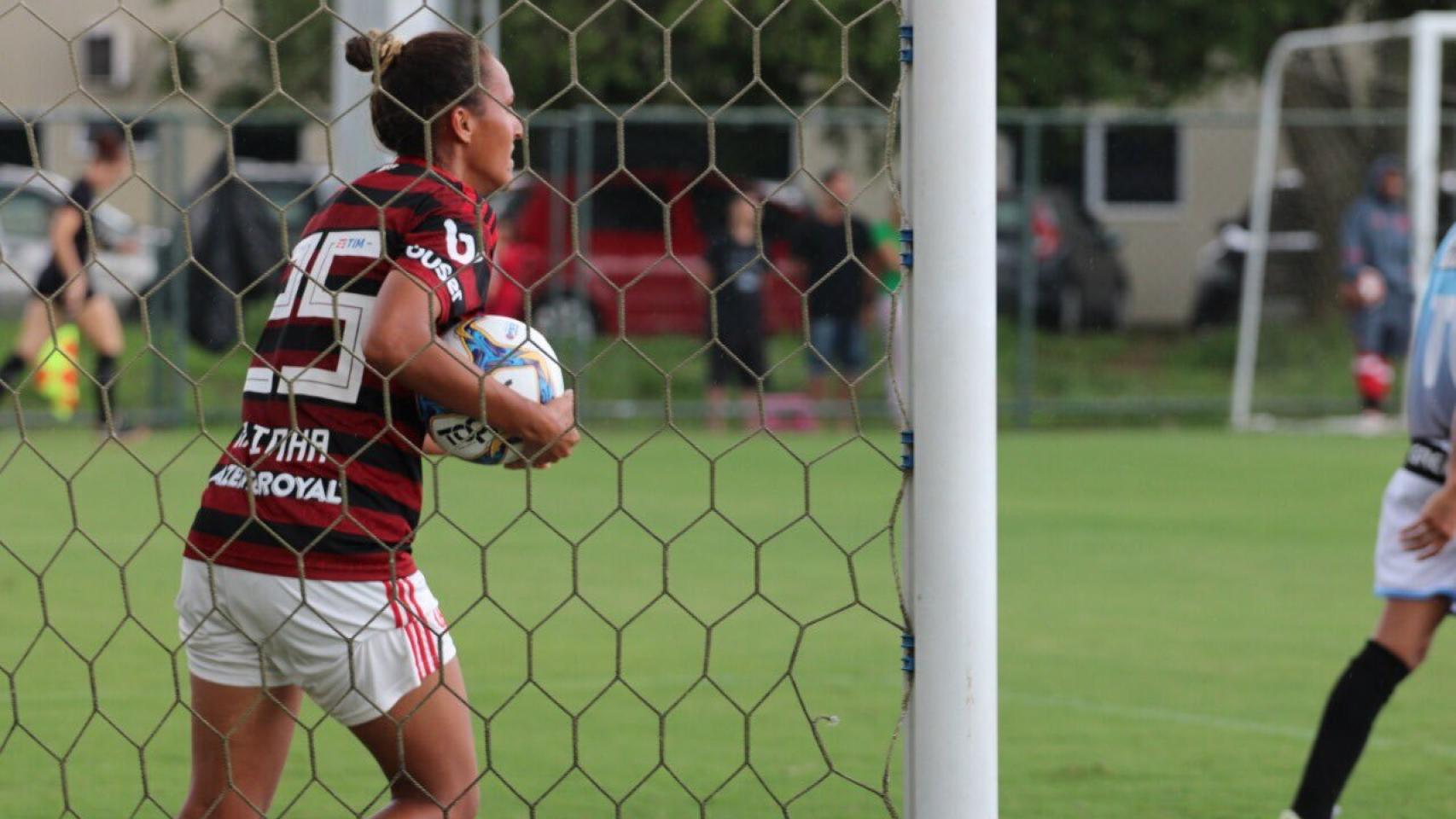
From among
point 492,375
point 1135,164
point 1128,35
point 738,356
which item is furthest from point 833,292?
point 492,375

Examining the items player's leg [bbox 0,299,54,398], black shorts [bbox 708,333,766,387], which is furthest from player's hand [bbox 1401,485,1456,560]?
black shorts [bbox 708,333,766,387]

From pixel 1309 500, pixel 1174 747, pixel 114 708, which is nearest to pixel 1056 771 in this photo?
pixel 1174 747

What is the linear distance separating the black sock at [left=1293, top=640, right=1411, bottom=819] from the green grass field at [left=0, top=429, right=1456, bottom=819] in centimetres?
60

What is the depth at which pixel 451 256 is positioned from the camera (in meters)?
3.29

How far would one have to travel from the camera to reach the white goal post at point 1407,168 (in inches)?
671

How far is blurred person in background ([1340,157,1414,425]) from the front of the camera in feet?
55.8

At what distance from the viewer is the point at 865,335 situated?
60.8ft

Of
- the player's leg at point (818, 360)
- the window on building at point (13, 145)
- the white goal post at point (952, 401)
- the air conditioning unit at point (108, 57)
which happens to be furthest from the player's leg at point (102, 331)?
the air conditioning unit at point (108, 57)

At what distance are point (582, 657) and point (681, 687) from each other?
0.63m

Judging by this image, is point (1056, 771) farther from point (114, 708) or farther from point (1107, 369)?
point (1107, 369)

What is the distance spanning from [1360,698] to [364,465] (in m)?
2.45

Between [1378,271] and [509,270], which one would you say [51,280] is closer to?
[509,270]

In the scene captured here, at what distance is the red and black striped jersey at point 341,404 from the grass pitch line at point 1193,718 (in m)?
3.62

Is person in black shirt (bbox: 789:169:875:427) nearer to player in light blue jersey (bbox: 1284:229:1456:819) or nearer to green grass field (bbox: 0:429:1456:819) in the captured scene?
green grass field (bbox: 0:429:1456:819)
